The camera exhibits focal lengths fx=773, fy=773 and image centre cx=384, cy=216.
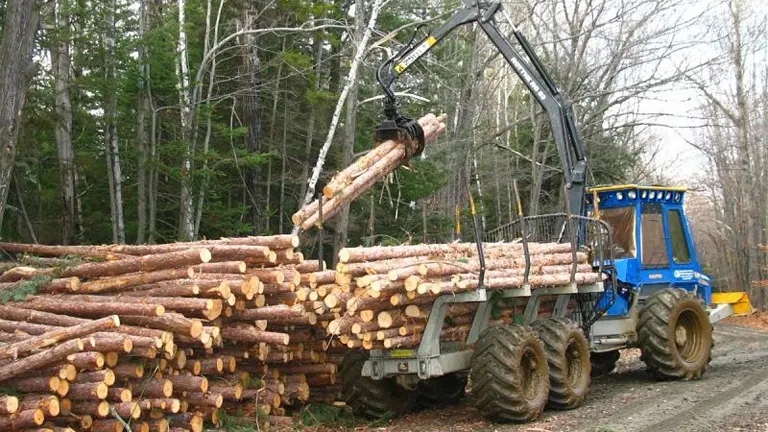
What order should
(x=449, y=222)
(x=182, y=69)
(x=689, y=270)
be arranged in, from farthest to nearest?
(x=449, y=222) → (x=182, y=69) → (x=689, y=270)

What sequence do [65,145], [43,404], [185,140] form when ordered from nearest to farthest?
[43,404]
[65,145]
[185,140]

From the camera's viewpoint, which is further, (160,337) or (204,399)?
(204,399)

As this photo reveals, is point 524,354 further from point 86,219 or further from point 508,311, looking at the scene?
point 86,219

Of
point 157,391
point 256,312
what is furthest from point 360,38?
point 157,391

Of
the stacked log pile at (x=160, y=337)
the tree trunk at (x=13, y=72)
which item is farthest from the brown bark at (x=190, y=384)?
the tree trunk at (x=13, y=72)

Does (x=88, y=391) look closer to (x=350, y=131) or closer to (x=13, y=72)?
(x=13, y=72)

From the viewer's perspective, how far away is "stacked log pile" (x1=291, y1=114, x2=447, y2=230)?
9.63 m

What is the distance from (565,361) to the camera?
349 inches

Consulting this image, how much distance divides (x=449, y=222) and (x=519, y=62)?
12.2 m

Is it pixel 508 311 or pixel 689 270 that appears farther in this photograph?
pixel 689 270

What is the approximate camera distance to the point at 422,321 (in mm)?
8156

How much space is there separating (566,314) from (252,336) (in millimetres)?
4313

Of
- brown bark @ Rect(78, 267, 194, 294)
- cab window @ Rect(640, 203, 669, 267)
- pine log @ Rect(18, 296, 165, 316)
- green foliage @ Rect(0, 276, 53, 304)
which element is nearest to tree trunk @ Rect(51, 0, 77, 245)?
green foliage @ Rect(0, 276, 53, 304)

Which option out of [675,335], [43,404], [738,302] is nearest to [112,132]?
[43,404]
